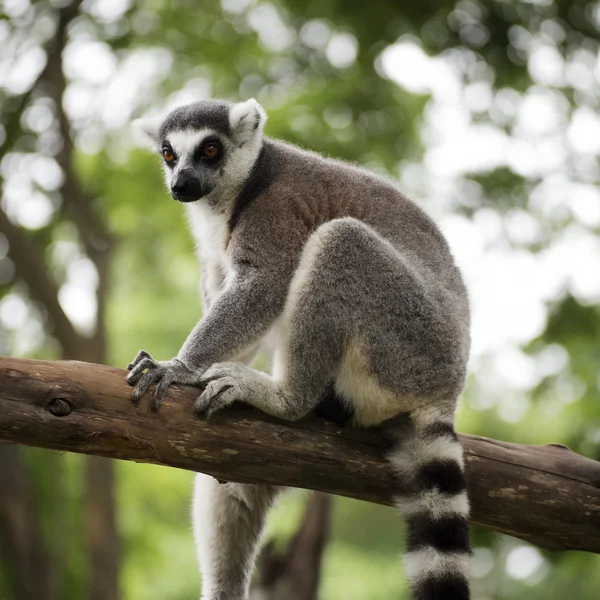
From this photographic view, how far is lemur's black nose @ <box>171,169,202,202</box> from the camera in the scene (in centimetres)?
555

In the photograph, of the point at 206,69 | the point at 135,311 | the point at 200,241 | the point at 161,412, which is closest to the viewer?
the point at 161,412

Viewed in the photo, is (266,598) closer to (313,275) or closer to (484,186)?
(313,275)

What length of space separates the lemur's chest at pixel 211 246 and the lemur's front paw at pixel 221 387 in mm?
921

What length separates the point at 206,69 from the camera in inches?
454

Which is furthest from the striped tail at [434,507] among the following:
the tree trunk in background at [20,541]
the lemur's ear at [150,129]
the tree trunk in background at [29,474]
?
the tree trunk in background at [20,541]

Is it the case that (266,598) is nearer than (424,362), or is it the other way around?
(424,362)

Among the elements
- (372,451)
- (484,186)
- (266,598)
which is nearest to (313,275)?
(372,451)

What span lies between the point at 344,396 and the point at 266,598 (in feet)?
15.3

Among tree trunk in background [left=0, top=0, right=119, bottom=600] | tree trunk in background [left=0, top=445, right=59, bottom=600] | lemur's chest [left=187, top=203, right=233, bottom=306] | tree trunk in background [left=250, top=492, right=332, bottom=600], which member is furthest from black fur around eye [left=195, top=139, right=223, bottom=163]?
tree trunk in background [left=0, top=445, right=59, bottom=600]

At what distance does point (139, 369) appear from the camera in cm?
460

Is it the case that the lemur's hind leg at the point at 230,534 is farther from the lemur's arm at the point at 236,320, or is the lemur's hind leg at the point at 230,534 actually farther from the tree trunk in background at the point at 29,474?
the tree trunk in background at the point at 29,474

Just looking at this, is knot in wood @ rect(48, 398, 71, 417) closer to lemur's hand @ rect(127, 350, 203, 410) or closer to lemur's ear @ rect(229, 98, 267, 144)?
lemur's hand @ rect(127, 350, 203, 410)

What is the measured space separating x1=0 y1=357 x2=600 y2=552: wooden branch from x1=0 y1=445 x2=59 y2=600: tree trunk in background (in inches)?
246

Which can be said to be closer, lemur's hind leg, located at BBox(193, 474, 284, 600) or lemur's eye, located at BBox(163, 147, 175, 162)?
lemur's hind leg, located at BBox(193, 474, 284, 600)
